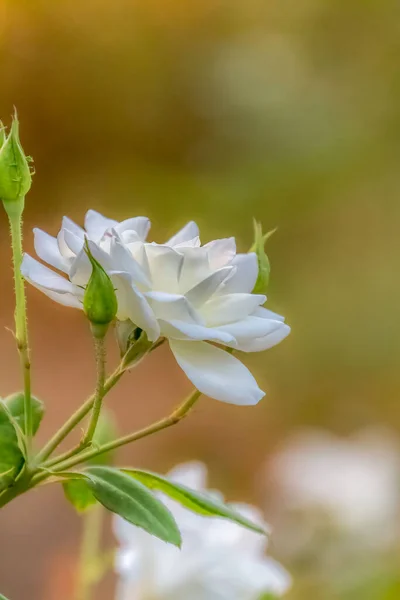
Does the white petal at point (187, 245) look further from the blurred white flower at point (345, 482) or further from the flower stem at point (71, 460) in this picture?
the blurred white flower at point (345, 482)

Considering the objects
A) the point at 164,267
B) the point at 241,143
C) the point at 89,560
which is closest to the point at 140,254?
the point at 164,267

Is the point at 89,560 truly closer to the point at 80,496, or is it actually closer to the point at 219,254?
the point at 80,496

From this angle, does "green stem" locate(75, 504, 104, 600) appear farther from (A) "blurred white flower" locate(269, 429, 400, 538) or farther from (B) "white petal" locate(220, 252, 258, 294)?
(A) "blurred white flower" locate(269, 429, 400, 538)

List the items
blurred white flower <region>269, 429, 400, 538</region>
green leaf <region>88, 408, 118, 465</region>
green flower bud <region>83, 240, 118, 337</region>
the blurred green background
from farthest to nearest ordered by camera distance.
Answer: the blurred green background, blurred white flower <region>269, 429, 400, 538</region>, green leaf <region>88, 408, 118, 465</region>, green flower bud <region>83, 240, 118, 337</region>

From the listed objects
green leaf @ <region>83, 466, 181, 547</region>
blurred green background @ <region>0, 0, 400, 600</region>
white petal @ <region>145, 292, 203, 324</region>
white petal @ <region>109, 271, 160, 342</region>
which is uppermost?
blurred green background @ <region>0, 0, 400, 600</region>

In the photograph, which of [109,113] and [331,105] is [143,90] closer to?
[109,113]

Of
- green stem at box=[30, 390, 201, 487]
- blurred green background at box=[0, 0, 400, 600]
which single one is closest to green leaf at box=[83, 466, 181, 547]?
green stem at box=[30, 390, 201, 487]

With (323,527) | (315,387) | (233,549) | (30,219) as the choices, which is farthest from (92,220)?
(30,219)
